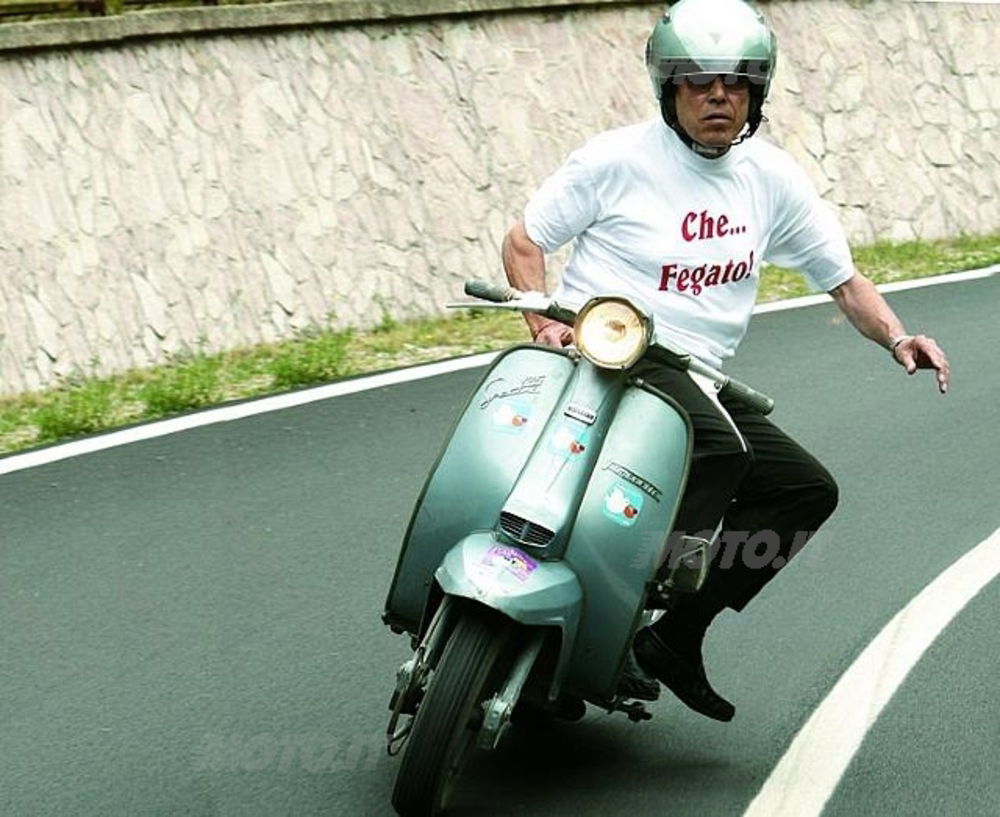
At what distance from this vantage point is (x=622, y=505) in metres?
4.96

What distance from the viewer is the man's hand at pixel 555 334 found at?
5223 mm

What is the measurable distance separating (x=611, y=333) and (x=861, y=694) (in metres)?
1.78

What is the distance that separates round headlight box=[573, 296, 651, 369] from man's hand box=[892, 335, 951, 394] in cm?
81

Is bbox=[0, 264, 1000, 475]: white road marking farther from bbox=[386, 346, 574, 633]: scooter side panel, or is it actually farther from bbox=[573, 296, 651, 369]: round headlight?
bbox=[573, 296, 651, 369]: round headlight

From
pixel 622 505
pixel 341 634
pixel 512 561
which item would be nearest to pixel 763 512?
pixel 622 505

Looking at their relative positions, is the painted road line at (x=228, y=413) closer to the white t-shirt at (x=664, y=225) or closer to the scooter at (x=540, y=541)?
the white t-shirt at (x=664, y=225)

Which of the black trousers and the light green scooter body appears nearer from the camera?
the light green scooter body

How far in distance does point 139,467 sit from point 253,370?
7.28 ft

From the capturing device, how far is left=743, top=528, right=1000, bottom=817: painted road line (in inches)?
212

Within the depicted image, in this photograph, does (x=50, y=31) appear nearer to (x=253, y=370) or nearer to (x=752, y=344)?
(x=253, y=370)

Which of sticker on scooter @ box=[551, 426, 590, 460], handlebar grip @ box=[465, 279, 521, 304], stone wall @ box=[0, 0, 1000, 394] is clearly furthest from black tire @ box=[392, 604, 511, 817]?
stone wall @ box=[0, 0, 1000, 394]

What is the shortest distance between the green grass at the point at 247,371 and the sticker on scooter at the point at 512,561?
15.9 feet

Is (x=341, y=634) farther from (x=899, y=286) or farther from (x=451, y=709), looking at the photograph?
(x=899, y=286)

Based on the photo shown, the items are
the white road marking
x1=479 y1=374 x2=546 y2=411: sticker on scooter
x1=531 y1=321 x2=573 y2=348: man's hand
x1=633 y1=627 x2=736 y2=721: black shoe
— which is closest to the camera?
x1=479 y1=374 x2=546 y2=411: sticker on scooter
